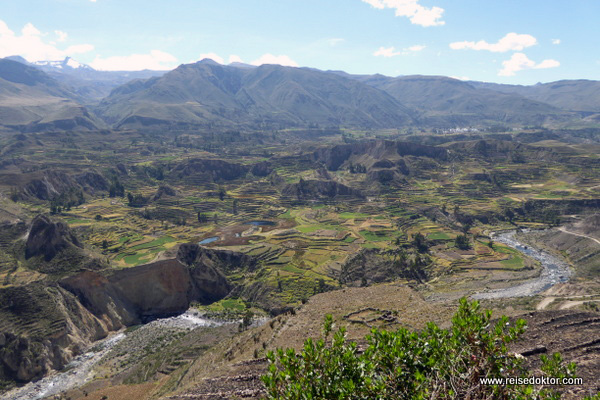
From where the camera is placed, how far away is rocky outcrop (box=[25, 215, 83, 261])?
90375 mm

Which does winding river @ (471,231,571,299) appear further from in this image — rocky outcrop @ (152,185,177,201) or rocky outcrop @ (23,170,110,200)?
rocky outcrop @ (23,170,110,200)

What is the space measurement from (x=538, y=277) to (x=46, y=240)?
133 metres

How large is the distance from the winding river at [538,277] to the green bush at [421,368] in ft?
255

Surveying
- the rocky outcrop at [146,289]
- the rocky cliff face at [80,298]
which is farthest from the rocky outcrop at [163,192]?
the rocky outcrop at [146,289]

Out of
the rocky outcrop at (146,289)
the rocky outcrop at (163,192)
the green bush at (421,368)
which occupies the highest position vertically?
the green bush at (421,368)

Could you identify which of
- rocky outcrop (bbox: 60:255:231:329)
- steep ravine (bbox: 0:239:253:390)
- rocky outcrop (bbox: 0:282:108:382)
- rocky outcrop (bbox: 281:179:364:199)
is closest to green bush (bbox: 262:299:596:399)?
rocky outcrop (bbox: 0:282:108:382)

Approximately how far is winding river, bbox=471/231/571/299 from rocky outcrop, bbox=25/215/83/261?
342 ft

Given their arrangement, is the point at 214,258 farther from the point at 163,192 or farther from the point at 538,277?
the point at 538,277

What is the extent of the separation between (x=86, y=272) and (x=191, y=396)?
59.5 meters

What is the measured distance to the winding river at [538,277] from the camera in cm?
8912

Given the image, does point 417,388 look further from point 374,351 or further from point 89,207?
point 89,207

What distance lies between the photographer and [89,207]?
155750 millimetres

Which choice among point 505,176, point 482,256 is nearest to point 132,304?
point 482,256

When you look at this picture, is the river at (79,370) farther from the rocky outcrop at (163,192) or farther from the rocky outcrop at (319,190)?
the rocky outcrop at (319,190)
